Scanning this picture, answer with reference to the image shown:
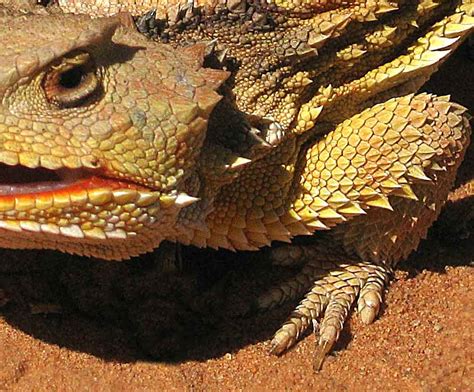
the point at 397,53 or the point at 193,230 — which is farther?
the point at 397,53

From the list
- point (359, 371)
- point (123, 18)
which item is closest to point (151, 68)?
point (123, 18)

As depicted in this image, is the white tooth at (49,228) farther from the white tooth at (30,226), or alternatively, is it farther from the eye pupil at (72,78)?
the eye pupil at (72,78)

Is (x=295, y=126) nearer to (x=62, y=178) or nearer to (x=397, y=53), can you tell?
(x=397, y=53)

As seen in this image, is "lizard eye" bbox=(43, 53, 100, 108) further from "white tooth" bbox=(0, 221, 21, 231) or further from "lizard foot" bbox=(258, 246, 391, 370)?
"lizard foot" bbox=(258, 246, 391, 370)

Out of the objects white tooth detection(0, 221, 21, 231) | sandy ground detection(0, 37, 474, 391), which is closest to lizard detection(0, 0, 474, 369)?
white tooth detection(0, 221, 21, 231)

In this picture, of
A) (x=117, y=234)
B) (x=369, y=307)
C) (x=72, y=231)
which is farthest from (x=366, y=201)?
(x=72, y=231)
